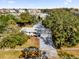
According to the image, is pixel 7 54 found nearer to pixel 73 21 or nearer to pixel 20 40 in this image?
pixel 20 40

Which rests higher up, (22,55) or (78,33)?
(78,33)

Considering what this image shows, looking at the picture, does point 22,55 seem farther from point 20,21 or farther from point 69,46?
point 20,21

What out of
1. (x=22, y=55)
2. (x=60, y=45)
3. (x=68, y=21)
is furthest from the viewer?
(x=68, y=21)

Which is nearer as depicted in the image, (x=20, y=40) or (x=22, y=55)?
(x=22, y=55)

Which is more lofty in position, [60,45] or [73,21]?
[73,21]

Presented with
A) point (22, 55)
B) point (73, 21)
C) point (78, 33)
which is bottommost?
point (22, 55)

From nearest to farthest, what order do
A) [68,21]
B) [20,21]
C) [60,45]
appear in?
[60,45] → [68,21] → [20,21]

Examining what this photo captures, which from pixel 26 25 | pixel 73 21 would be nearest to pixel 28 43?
pixel 73 21

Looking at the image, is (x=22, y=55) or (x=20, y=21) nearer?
(x=22, y=55)

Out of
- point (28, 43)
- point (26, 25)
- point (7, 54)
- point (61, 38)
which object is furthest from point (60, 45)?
point (26, 25)

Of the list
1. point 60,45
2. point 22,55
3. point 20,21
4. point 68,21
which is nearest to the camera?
point 22,55
